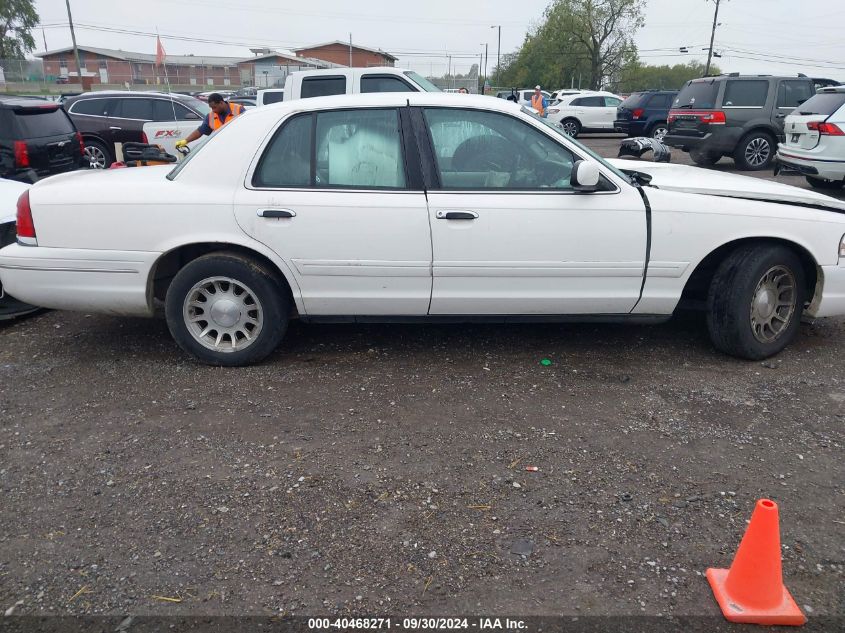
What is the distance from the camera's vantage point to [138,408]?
3939 millimetres

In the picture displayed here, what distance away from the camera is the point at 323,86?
33.4 feet

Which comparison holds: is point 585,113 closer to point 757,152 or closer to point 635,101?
point 635,101

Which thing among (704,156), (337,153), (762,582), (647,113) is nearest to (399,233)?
(337,153)

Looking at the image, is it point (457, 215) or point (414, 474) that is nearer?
point (414, 474)

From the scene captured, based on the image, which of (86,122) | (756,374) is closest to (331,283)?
(756,374)

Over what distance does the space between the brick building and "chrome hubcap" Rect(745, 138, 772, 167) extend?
5618 centimetres

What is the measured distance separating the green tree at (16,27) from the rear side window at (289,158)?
62343 mm

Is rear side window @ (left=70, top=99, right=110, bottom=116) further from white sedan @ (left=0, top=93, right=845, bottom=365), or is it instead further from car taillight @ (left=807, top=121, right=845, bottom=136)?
car taillight @ (left=807, top=121, right=845, bottom=136)

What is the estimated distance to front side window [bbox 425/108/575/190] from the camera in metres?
4.26

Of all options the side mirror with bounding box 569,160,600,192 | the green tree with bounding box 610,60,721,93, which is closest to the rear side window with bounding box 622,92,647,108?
the side mirror with bounding box 569,160,600,192

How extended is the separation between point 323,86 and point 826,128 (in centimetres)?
742

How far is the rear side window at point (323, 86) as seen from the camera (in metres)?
10.0

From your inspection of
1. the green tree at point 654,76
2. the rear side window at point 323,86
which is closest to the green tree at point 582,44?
the green tree at point 654,76

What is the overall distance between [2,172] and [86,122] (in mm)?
5288
